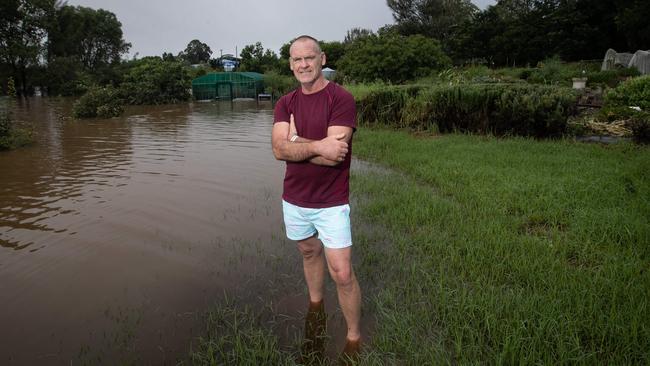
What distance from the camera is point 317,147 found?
2.40 m

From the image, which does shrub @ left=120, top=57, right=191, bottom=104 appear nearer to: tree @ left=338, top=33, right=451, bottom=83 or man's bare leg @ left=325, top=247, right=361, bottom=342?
tree @ left=338, top=33, right=451, bottom=83

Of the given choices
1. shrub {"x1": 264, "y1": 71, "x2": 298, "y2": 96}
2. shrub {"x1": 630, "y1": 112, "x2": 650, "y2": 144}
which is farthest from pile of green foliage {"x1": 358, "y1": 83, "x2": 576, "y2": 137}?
shrub {"x1": 264, "y1": 71, "x2": 298, "y2": 96}

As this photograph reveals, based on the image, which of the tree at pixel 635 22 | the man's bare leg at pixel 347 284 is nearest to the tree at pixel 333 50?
the tree at pixel 635 22

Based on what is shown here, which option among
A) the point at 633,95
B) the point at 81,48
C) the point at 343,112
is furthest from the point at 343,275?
the point at 81,48

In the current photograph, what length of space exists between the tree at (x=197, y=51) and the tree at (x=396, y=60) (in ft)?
343

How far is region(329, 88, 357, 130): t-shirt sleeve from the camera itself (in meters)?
2.47

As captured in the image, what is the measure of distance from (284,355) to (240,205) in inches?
139

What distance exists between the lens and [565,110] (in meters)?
9.21

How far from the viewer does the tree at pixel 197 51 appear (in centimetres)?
11675

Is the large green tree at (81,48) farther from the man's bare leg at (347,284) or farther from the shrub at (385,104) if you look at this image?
the man's bare leg at (347,284)

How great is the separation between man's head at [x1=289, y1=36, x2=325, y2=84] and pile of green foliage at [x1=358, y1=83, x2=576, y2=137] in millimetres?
8355

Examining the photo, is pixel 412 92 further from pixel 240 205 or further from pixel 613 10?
pixel 613 10

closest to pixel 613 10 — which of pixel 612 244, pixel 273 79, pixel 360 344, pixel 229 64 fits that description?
pixel 273 79

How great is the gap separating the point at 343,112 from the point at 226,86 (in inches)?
1629
